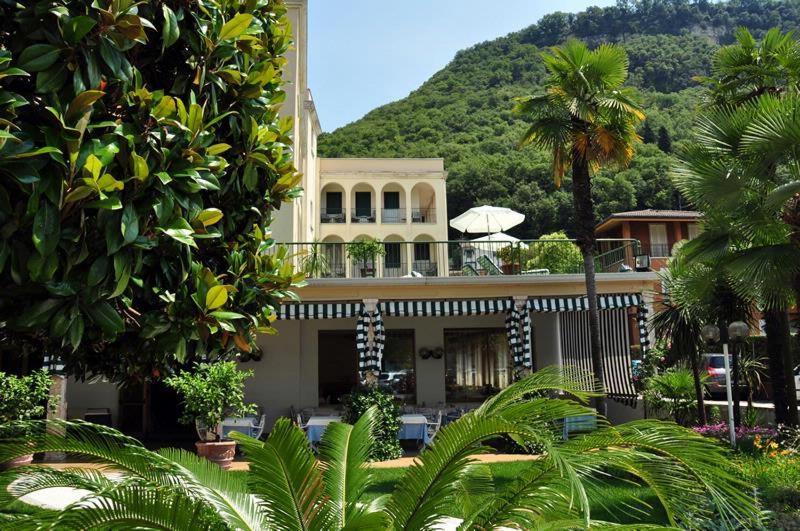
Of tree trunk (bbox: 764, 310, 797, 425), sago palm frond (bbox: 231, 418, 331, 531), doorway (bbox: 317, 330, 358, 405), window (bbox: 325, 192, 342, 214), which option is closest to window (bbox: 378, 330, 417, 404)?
doorway (bbox: 317, 330, 358, 405)

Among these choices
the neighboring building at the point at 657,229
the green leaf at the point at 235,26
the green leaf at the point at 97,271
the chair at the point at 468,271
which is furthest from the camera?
the neighboring building at the point at 657,229

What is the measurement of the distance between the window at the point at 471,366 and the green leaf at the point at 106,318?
590 inches

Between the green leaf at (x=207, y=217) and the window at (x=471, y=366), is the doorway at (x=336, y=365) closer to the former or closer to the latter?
the window at (x=471, y=366)

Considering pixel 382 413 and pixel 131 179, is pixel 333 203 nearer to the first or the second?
pixel 382 413

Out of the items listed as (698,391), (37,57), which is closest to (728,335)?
(698,391)

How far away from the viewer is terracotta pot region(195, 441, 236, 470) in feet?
37.8

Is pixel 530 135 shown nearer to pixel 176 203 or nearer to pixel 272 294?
pixel 272 294

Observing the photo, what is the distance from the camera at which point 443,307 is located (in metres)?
14.7

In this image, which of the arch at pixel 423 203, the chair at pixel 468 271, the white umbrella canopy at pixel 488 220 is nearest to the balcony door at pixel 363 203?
the arch at pixel 423 203

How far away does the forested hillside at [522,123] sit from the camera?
46.3 metres

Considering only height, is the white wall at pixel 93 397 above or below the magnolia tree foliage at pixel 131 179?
below

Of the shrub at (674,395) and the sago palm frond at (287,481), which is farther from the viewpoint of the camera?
the shrub at (674,395)

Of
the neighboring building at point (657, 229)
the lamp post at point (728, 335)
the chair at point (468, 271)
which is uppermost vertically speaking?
the neighboring building at point (657, 229)

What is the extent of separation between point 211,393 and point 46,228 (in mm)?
9552
